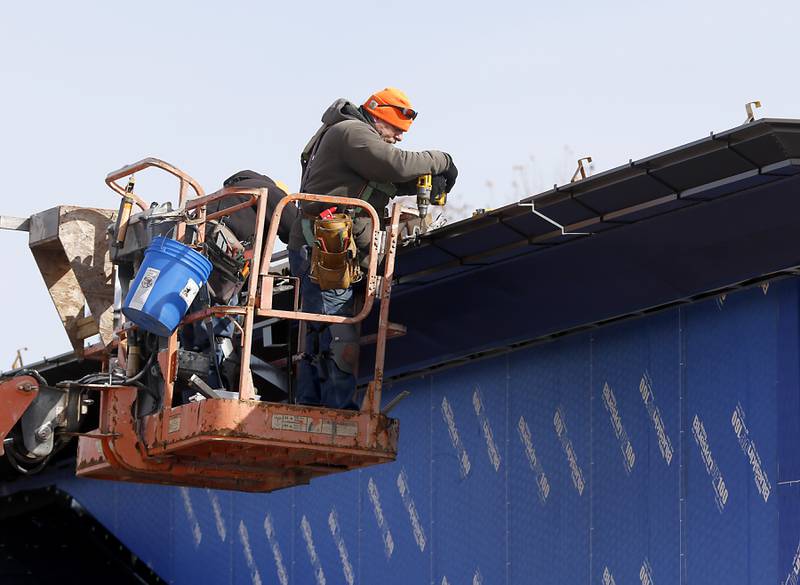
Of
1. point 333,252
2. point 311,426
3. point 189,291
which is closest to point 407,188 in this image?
A: point 333,252

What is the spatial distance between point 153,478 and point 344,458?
162 cm

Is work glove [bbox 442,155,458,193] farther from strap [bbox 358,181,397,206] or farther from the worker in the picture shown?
strap [bbox 358,181,397,206]

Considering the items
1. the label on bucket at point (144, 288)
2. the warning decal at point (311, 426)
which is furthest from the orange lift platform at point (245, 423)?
the label on bucket at point (144, 288)

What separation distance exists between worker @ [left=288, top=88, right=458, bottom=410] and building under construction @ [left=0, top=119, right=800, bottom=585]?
0.97ft

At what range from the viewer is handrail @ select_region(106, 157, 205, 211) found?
12.2 metres

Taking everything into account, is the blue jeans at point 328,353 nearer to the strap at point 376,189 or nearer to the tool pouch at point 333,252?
the tool pouch at point 333,252

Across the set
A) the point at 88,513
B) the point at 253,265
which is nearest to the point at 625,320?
the point at 253,265

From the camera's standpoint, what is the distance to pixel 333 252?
11.4m

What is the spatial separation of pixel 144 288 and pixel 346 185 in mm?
1750

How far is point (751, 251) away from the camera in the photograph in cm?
1188

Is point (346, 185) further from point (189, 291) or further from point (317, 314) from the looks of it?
point (189, 291)

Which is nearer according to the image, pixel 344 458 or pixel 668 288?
pixel 344 458

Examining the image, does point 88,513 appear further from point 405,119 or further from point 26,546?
point 405,119

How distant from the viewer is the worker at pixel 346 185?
38.7 feet
